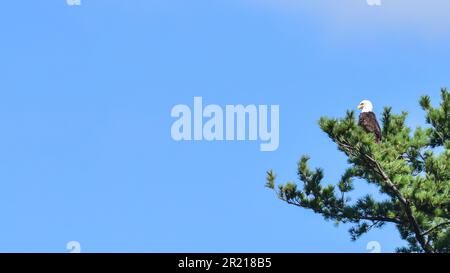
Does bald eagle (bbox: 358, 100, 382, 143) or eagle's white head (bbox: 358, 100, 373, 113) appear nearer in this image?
bald eagle (bbox: 358, 100, 382, 143)

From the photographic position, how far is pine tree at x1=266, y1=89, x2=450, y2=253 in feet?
41.1

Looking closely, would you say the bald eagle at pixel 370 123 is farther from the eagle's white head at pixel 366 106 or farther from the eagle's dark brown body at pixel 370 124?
the eagle's white head at pixel 366 106

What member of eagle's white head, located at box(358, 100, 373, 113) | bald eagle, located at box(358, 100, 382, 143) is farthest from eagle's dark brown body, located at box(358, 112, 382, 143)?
eagle's white head, located at box(358, 100, 373, 113)

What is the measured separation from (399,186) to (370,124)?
1337 mm

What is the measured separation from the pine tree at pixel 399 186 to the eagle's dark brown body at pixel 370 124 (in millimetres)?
202

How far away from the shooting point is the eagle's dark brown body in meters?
13.3

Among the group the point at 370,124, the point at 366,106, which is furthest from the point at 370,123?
the point at 366,106

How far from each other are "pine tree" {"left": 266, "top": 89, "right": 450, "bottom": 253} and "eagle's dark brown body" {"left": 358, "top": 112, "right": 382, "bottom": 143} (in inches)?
8.0

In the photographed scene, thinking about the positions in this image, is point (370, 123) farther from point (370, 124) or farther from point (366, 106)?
point (366, 106)

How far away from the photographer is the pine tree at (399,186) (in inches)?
493

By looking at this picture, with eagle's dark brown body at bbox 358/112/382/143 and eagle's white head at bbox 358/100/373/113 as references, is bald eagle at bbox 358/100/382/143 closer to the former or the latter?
eagle's dark brown body at bbox 358/112/382/143

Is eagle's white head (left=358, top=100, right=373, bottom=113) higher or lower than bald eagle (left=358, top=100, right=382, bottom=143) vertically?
higher
